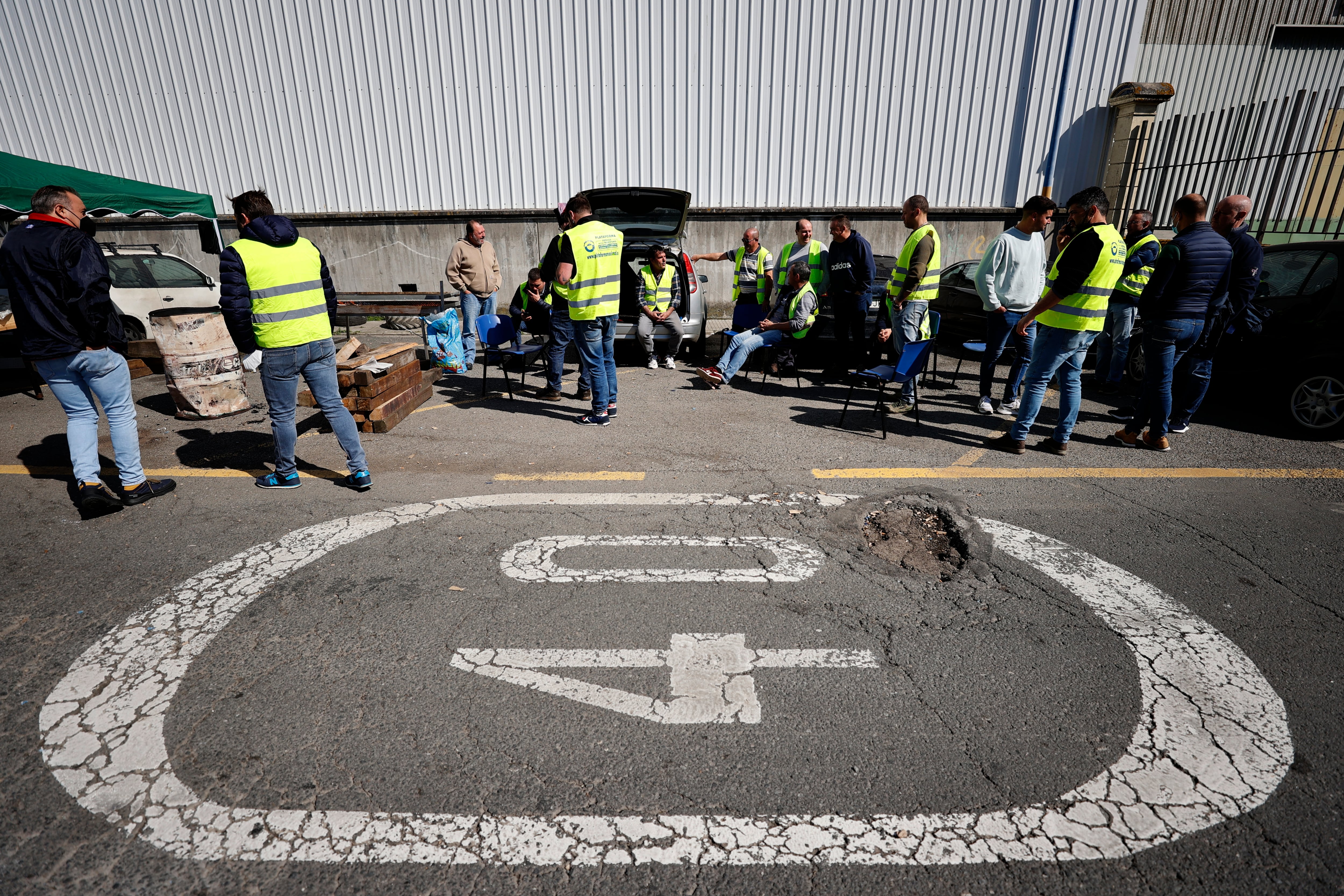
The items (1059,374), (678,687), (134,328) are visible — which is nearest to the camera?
(678,687)

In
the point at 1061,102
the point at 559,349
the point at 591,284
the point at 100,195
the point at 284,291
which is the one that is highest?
the point at 1061,102

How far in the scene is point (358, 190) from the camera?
1270 cm

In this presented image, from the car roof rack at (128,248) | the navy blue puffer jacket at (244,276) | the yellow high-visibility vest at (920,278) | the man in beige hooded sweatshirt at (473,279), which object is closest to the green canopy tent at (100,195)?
the car roof rack at (128,248)

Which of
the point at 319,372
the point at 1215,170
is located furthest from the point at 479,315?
the point at 1215,170

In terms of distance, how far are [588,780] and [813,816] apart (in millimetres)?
741

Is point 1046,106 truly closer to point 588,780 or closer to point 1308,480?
point 1308,480

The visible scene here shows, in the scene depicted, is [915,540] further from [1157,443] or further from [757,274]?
[757,274]

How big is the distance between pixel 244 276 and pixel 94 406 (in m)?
1.42

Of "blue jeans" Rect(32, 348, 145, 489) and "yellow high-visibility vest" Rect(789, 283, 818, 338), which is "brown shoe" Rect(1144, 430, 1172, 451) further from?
"blue jeans" Rect(32, 348, 145, 489)

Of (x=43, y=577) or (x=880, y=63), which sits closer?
(x=43, y=577)

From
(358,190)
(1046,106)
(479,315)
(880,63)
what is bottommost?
(479,315)

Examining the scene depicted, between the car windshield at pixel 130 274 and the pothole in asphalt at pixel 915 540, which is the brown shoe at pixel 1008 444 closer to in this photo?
the pothole in asphalt at pixel 915 540

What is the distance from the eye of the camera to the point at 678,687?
8.61 feet

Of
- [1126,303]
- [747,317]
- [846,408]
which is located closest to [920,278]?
[846,408]
